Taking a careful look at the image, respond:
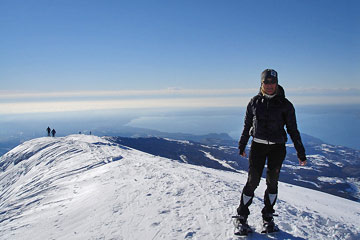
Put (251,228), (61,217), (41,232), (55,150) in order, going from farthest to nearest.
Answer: (55,150) < (61,217) < (41,232) < (251,228)

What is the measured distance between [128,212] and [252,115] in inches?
214

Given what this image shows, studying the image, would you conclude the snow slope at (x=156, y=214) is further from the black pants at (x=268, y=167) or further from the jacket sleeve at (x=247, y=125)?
the jacket sleeve at (x=247, y=125)

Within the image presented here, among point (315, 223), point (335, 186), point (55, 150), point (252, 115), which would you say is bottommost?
point (335, 186)

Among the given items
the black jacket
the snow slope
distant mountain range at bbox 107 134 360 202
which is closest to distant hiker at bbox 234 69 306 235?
the black jacket

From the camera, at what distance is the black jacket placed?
5.07 metres

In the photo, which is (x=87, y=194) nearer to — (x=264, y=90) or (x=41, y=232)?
(x=41, y=232)

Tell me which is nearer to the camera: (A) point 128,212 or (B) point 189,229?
(B) point 189,229

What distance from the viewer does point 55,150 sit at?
29.7 meters

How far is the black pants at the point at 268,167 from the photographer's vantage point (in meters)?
5.28

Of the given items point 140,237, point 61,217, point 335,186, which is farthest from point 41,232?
point 335,186

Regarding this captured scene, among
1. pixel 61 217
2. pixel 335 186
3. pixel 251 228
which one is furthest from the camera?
pixel 335 186

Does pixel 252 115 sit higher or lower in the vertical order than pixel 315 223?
higher

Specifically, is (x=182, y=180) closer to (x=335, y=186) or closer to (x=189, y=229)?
(x=189, y=229)

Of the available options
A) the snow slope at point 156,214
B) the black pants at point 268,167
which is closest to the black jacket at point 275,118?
the black pants at point 268,167
